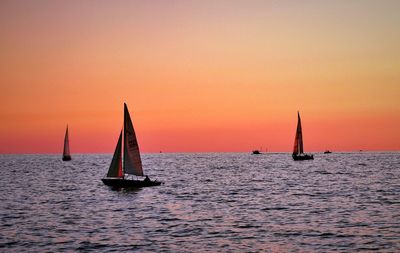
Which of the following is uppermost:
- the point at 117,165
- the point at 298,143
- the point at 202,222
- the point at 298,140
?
the point at 298,140

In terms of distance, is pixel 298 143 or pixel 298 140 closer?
pixel 298 140

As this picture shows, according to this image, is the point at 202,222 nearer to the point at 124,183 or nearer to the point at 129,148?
the point at 124,183

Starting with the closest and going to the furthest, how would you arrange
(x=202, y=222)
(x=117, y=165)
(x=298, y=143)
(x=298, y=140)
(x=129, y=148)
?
(x=202, y=222), (x=129, y=148), (x=117, y=165), (x=298, y=140), (x=298, y=143)

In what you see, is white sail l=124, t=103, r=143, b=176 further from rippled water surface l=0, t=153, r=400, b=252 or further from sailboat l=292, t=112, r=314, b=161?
sailboat l=292, t=112, r=314, b=161

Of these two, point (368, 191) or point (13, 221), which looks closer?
point (13, 221)

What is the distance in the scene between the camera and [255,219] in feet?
125

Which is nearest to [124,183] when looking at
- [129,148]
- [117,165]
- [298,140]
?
[117,165]

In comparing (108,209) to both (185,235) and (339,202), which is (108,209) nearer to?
(185,235)

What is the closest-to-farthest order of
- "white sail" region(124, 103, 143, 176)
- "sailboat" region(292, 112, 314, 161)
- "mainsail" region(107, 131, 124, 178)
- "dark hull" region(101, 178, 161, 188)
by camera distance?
"dark hull" region(101, 178, 161, 188) → "white sail" region(124, 103, 143, 176) → "mainsail" region(107, 131, 124, 178) → "sailboat" region(292, 112, 314, 161)

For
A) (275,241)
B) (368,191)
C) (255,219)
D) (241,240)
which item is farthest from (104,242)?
(368,191)

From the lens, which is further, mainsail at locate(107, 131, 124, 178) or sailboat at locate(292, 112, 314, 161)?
sailboat at locate(292, 112, 314, 161)

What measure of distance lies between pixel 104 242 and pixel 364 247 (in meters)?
15.2

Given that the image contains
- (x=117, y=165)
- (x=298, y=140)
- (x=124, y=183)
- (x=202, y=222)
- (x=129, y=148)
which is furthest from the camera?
(x=298, y=140)

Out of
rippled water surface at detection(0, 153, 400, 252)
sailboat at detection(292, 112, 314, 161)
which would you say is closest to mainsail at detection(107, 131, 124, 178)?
rippled water surface at detection(0, 153, 400, 252)
